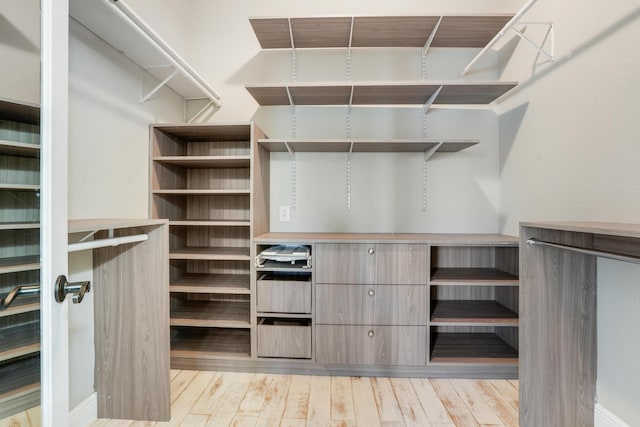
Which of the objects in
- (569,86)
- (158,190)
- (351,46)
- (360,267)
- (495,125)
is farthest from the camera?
(495,125)

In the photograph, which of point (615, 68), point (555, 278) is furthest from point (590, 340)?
point (615, 68)

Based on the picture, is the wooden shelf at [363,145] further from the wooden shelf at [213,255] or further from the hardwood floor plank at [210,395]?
the hardwood floor plank at [210,395]

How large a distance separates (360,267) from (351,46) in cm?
163

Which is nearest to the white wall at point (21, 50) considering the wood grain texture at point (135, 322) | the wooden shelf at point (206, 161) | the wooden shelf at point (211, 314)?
the wood grain texture at point (135, 322)

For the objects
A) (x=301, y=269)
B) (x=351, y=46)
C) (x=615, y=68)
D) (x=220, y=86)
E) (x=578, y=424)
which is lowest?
(x=578, y=424)

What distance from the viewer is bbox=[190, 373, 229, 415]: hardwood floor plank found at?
5.25 ft

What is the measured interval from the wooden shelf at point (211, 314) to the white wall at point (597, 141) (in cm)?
191

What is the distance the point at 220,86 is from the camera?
7.99 feet

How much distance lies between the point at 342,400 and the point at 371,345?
357mm

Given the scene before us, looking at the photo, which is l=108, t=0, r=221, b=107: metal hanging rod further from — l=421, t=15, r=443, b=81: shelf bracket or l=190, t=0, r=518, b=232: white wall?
l=421, t=15, r=443, b=81: shelf bracket

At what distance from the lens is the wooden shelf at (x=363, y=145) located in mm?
1990

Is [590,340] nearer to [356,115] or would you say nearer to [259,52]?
[356,115]

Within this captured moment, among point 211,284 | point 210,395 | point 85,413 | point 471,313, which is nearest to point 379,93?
point 471,313

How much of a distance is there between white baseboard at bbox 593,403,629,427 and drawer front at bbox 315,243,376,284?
3.92 ft
